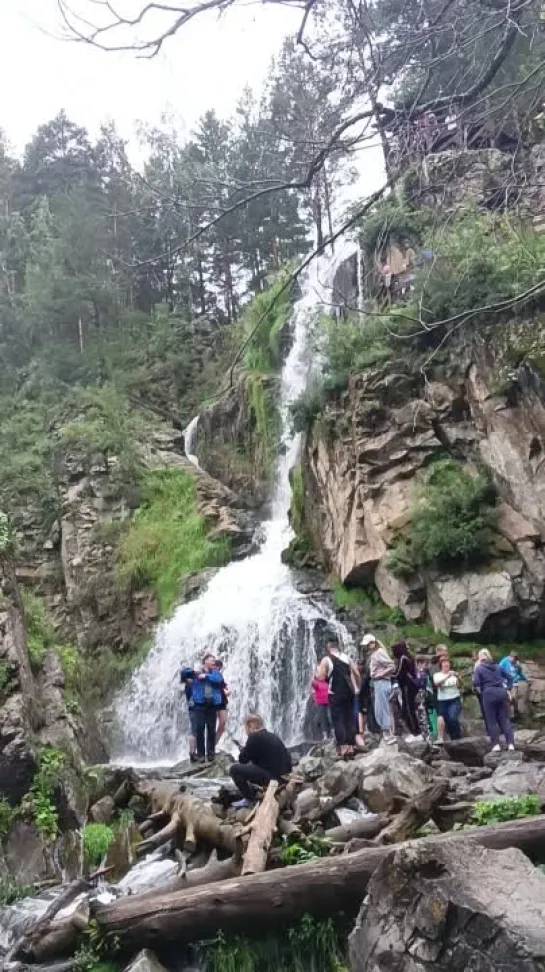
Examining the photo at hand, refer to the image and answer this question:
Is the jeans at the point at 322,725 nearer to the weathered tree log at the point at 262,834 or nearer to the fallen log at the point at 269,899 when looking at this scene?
the weathered tree log at the point at 262,834

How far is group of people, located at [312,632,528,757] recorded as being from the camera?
10.0 m

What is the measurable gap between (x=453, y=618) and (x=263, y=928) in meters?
11.3

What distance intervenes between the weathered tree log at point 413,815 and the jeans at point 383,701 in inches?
212

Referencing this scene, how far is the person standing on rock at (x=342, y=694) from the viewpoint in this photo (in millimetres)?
9961

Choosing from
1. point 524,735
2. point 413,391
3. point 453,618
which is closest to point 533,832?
point 524,735

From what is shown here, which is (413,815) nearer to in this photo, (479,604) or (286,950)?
(286,950)

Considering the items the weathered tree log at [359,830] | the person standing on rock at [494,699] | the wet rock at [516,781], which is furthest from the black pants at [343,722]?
the weathered tree log at [359,830]

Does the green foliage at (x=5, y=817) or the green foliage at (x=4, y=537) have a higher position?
the green foliage at (x=4, y=537)

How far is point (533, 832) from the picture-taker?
4.99 m

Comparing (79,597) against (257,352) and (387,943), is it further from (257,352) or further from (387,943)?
(387,943)

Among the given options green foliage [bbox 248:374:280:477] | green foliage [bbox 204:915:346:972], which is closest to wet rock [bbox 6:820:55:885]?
green foliage [bbox 204:915:346:972]

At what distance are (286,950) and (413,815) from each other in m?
1.49

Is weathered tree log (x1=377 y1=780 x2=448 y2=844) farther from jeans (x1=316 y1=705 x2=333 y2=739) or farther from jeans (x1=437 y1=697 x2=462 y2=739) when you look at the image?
jeans (x1=316 y1=705 x2=333 y2=739)

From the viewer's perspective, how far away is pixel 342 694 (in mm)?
10055
